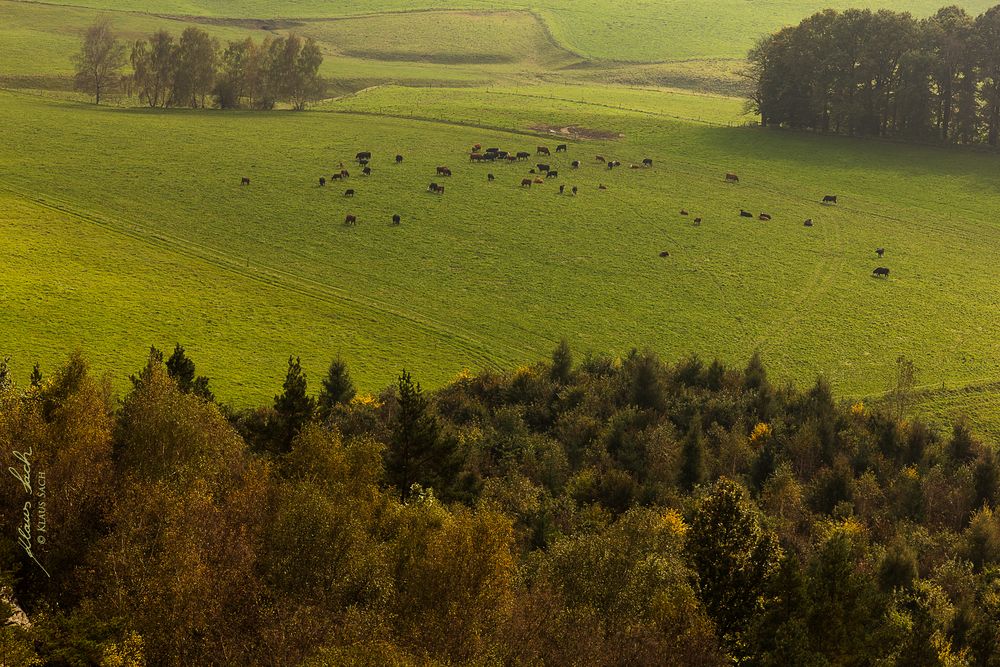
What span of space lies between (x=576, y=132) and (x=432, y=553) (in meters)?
123

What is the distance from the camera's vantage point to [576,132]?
145m

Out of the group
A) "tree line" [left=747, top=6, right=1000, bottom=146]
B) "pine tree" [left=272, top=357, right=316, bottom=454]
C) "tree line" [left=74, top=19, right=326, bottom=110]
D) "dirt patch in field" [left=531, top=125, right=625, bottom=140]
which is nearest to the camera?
"pine tree" [left=272, top=357, right=316, bottom=454]

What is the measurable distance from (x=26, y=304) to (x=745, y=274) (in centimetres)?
6897

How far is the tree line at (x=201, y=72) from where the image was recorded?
502ft

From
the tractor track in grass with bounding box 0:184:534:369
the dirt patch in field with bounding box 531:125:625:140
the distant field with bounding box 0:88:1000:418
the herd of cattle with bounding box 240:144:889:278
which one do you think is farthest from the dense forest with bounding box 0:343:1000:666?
the dirt patch in field with bounding box 531:125:625:140

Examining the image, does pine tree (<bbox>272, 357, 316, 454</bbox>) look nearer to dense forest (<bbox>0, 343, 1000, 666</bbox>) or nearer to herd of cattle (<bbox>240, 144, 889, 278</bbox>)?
dense forest (<bbox>0, 343, 1000, 666</bbox>)

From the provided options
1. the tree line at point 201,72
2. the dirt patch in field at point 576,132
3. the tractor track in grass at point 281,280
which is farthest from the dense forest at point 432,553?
the tree line at point 201,72

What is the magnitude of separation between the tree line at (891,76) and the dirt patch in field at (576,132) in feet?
98.8

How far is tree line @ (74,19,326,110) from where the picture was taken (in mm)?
152875

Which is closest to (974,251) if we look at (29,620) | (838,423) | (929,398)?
(929,398)

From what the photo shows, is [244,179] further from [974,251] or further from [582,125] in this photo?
[974,251]

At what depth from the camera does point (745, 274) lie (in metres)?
96.1

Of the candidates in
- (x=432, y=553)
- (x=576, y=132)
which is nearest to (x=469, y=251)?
(x=576, y=132)

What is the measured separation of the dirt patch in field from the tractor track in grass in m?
66.6
